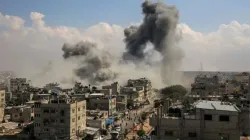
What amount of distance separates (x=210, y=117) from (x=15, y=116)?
108 ft

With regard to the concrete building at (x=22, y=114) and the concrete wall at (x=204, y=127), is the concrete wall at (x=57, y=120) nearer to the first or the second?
the concrete building at (x=22, y=114)

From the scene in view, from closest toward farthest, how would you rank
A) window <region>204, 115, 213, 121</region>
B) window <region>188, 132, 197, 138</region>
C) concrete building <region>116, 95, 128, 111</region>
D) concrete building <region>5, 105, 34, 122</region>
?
window <region>204, 115, 213, 121</region>, window <region>188, 132, 197, 138</region>, concrete building <region>5, 105, 34, 122</region>, concrete building <region>116, 95, 128, 111</region>

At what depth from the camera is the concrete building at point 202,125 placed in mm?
20750

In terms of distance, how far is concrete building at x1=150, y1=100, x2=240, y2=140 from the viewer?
817 inches

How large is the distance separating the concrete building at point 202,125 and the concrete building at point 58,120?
14.6 m

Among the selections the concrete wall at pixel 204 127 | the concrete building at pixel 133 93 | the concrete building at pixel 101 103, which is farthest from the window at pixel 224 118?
the concrete building at pixel 133 93

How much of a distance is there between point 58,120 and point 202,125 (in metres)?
18.2

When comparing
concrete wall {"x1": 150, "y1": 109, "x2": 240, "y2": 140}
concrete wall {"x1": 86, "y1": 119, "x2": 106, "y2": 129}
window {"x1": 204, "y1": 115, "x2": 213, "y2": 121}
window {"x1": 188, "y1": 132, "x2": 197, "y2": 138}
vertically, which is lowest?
concrete wall {"x1": 86, "y1": 119, "x2": 106, "y2": 129}

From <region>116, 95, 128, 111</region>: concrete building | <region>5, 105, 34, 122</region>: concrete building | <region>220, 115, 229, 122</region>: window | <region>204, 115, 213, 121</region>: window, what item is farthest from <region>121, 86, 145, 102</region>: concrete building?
<region>220, 115, 229, 122</region>: window

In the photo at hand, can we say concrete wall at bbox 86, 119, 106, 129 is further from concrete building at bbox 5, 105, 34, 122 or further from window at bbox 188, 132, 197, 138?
window at bbox 188, 132, 197, 138

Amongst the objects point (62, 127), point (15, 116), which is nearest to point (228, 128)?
point (62, 127)

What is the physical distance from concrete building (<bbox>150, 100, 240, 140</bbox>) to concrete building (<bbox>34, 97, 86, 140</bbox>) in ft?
47.8

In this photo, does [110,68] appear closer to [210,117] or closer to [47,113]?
[47,113]

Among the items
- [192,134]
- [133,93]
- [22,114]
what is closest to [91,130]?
[22,114]
